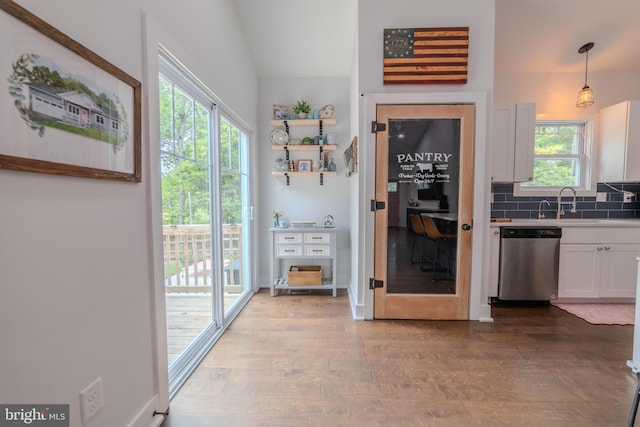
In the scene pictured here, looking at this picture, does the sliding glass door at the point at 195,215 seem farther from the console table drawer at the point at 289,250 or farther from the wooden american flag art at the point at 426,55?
the wooden american flag art at the point at 426,55

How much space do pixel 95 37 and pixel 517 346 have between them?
3214 millimetres

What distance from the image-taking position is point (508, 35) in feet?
10.5

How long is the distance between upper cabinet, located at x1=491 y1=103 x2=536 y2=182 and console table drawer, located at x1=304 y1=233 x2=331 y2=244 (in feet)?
6.59

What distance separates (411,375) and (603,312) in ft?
8.14

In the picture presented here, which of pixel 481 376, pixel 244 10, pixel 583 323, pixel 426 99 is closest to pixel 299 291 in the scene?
pixel 481 376

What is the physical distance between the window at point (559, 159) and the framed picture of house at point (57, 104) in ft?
13.7

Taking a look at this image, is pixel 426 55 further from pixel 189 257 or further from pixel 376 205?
pixel 189 257

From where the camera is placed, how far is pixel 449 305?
2768mm

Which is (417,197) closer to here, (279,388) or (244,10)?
(279,388)

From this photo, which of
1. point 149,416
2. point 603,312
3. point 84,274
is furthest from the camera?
point 603,312

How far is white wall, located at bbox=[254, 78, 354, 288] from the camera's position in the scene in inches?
147

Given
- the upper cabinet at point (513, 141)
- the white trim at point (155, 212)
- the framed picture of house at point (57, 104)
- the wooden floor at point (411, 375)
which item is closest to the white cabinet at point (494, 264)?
the wooden floor at point (411, 375)

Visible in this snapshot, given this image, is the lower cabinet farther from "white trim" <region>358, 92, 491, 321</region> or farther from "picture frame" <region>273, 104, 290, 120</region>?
"picture frame" <region>273, 104, 290, 120</region>

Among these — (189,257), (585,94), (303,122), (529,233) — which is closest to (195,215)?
(189,257)
